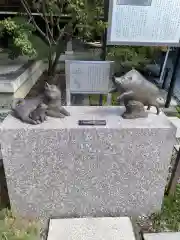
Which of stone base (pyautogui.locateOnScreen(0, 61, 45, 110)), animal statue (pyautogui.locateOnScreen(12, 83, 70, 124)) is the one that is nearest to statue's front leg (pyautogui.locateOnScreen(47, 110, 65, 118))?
animal statue (pyautogui.locateOnScreen(12, 83, 70, 124))

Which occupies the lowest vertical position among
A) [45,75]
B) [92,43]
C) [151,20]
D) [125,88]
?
[45,75]

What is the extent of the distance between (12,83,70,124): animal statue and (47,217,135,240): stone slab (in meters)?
0.99

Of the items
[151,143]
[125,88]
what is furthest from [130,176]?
[125,88]

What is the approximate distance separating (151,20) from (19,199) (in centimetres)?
317

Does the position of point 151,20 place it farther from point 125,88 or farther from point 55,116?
point 55,116

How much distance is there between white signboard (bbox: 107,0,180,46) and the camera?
3.53 m

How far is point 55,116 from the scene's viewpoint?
2033 mm

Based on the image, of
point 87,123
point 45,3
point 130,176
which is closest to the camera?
point 87,123

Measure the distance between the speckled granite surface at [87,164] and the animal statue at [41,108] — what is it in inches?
2.3

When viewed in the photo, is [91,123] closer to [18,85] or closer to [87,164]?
[87,164]

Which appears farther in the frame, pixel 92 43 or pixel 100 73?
pixel 92 43

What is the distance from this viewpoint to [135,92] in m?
1.98

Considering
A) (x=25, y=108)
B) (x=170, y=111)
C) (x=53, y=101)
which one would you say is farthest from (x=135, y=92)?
(x=170, y=111)

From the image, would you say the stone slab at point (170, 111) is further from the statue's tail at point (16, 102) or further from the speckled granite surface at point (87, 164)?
the statue's tail at point (16, 102)
